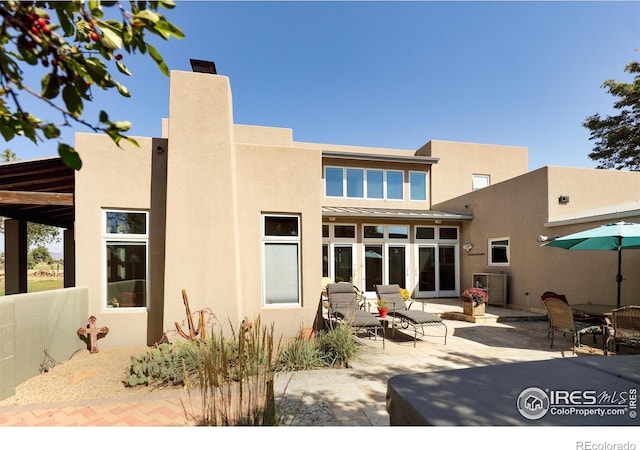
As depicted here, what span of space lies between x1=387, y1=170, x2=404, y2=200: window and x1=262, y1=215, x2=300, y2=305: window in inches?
352

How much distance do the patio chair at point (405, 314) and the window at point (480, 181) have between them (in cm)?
1088

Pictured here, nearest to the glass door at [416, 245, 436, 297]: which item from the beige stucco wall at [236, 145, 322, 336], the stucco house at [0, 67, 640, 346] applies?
the stucco house at [0, 67, 640, 346]

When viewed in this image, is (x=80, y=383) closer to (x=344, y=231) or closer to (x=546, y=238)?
(x=344, y=231)

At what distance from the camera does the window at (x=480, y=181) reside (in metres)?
16.4

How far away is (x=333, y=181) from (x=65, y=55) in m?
13.2

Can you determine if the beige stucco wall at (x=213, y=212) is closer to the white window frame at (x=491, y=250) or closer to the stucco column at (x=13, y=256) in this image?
the stucco column at (x=13, y=256)

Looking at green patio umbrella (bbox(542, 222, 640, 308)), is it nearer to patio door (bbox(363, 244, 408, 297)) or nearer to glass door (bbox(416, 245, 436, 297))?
glass door (bbox(416, 245, 436, 297))

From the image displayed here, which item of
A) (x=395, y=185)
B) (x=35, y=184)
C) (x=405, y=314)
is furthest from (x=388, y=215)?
(x=35, y=184)

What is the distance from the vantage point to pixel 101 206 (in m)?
6.17

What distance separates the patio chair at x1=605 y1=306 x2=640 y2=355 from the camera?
5199 mm

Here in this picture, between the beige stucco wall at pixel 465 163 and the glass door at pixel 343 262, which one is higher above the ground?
the beige stucco wall at pixel 465 163

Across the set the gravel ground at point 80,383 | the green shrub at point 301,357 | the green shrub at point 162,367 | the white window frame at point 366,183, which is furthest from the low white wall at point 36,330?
the white window frame at point 366,183
